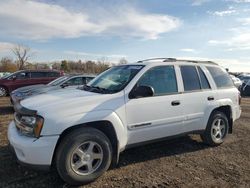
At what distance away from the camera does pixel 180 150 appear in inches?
231

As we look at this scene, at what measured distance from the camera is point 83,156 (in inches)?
164

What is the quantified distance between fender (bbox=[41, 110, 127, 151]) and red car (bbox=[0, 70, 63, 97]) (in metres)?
13.2

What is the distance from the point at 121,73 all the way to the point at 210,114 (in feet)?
7.00

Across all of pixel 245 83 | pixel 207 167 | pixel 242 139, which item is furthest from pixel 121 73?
pixel 245 83

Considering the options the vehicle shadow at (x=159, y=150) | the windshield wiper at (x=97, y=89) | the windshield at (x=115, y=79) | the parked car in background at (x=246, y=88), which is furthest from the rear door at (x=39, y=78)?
the parked car in background at (x=246, y=88)

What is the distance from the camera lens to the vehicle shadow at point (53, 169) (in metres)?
4.22

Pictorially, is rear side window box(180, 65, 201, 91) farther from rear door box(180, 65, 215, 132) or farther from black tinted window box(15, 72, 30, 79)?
black tinted window box(15, 72, 30, 79)

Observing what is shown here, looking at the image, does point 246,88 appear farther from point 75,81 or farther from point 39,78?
point 39,78

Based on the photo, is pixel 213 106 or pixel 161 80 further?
pixel 213 106

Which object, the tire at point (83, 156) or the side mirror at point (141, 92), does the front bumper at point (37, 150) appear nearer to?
the tire at point (83, 156)

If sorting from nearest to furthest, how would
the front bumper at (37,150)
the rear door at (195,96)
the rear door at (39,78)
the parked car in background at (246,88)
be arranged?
the front bumper at (37,150), the rear door at (195,96), the rear door at (39,78), the parked car in background at (246,88)

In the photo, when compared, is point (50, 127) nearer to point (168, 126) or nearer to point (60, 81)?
point (168, 126)

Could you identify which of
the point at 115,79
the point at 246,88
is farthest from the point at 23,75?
the point at 246,88

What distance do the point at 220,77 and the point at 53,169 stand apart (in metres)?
4.14
